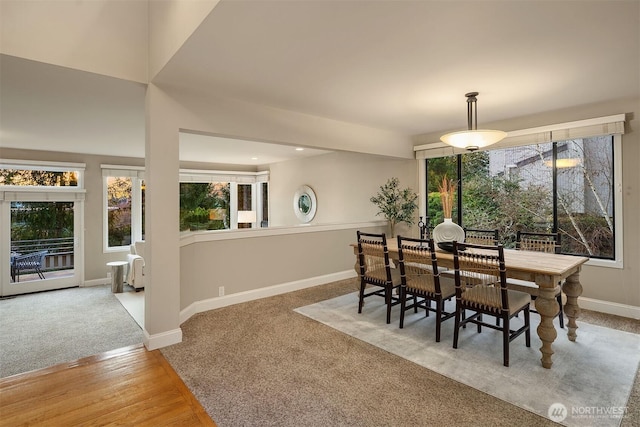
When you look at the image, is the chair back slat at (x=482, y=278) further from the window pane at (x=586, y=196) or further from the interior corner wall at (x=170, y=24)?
the interior corner wall at (x=170, y=24)

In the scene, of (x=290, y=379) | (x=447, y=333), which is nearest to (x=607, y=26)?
(x=447, y=333)

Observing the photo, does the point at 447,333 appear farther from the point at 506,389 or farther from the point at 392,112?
the point at 392,112

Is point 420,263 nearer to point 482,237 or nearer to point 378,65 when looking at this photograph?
point 482,237

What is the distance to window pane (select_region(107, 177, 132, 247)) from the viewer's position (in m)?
6.23

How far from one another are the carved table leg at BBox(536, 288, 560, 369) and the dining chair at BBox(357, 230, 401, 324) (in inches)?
51.4

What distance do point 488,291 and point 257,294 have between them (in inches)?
110

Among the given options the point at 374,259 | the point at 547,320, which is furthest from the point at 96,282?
the point at 547,320

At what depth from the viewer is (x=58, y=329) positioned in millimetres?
3635

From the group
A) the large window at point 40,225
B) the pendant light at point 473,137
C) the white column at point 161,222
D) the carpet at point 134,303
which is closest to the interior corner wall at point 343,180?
the pendant light at point 473,137

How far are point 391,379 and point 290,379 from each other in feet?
2.45

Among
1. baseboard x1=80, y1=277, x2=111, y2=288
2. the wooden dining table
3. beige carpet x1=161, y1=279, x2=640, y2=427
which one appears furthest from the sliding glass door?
the wooden dining table

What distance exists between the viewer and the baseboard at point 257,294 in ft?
12.0

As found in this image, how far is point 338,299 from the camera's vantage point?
4215 millimetres

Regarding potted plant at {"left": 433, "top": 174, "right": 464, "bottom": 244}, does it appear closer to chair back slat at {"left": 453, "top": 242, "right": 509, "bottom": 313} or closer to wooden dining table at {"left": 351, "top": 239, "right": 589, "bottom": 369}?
wooden dining table at {"left": 351, "top": 239, "right": 589, "bottom": 369}
